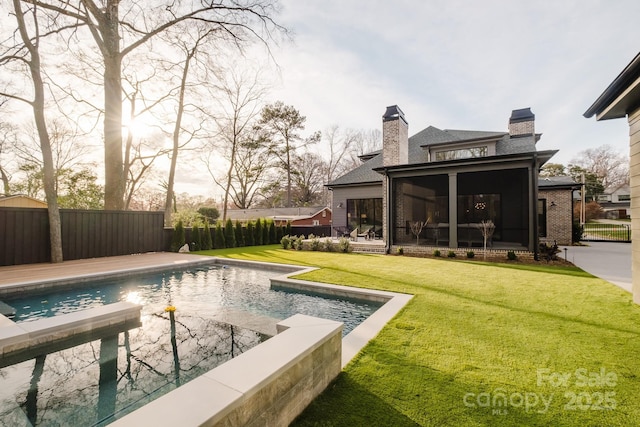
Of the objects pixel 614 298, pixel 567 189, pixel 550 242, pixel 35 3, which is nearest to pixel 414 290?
pixel 614 298

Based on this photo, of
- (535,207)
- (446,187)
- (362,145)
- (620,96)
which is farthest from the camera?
(362,145)

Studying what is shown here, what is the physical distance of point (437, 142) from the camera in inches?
523

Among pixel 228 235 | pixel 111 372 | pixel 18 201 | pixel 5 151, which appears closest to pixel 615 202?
pixel 228 235

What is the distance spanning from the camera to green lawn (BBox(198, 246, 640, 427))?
2076 millimetres

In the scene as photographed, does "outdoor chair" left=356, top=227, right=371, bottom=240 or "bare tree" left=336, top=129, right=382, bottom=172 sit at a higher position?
"bare tree" left=336, top=129, right=382, bottom=172

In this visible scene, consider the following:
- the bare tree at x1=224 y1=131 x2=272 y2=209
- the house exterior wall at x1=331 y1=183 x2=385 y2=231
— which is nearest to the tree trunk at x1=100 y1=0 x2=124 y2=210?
the house exterior wall at x1=331 y1=183 x2=385 y2=231

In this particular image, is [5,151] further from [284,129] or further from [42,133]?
[284,129]

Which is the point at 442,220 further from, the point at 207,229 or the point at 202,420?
the point at 202,420

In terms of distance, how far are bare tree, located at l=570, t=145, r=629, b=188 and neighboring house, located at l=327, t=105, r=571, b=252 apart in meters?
37.2

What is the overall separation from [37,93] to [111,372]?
1094 centimetres

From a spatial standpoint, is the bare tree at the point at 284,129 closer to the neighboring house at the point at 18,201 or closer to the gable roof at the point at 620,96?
the neighboring house at the point at 18,201

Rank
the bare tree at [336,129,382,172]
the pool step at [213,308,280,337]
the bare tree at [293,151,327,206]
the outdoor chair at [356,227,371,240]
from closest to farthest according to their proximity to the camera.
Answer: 1. the pool step at [213,308,280,337]
2. the outdoor chair at [356,227,371,240]
3. the bare tree at [293,151,327,206]
4. the bare tree at [336,129,382,172]

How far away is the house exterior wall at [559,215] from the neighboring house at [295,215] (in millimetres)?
18351

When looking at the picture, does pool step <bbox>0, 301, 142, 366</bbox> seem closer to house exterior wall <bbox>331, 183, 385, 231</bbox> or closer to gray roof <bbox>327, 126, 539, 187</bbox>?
gray roof <bbox>327, 126, 539, 187</bbox>
